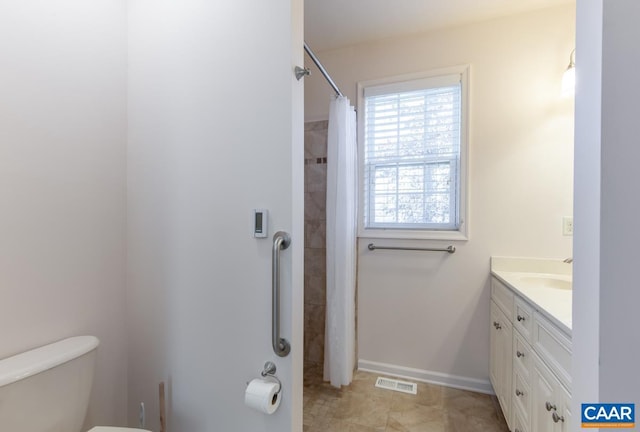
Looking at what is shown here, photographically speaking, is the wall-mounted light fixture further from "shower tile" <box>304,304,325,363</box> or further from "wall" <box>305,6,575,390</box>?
"shower tile" <box>304,304,325,363</box>

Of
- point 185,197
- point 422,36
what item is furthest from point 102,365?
point 422,36

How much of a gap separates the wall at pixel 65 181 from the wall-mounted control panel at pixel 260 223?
2.38 ft

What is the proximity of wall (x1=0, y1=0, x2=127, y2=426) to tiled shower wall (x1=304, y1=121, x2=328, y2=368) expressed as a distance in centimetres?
142

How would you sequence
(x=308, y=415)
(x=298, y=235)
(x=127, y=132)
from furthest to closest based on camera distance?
(x=308, y=415), (x=127, y=132), (x=298, y=235)

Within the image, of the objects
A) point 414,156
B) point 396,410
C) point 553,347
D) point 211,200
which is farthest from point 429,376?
point 211,200

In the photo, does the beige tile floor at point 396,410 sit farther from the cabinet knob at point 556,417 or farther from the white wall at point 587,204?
the white wall at point 587,204

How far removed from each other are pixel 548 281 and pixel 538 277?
6cm

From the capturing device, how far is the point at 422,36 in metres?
2.24

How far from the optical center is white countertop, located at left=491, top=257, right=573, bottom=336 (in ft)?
3.93

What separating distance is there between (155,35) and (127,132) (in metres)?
0.45

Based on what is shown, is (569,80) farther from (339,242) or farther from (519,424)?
(519,424)

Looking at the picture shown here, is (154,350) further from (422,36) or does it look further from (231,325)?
(422,36)

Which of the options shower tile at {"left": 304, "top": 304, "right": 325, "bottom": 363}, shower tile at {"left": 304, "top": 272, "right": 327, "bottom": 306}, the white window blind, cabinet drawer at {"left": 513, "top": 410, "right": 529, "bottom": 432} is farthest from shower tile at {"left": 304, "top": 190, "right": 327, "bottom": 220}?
cabinet drawer at {"left": 513, "top": 410, "right": 529, "bottom": 432}

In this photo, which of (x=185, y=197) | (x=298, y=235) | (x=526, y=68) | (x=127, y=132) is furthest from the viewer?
(x=526, y=68)
